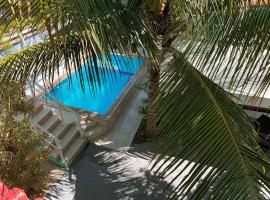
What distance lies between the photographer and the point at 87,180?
22.4ft

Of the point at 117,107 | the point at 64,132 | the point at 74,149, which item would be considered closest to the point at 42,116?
the point at 64,132

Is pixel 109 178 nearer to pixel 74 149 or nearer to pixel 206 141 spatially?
pixel 74 149

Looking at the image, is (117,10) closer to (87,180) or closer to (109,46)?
(109,46)

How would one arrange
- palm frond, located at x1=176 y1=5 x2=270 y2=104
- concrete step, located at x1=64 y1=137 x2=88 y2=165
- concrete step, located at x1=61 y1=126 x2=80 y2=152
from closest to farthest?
palm frond, located at x1=176 y1=5 x2=270 y2=104 < concrete step, located at x1=64 y1=137 x2=88 y2=165 < concrete step, located at x1=61 y1=126 x2=80 y2=152

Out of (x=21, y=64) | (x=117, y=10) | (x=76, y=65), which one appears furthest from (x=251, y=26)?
(x=21, y=64)

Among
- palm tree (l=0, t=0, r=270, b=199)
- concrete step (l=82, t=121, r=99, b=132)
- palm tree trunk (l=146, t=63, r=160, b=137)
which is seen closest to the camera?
palm tree (l=0, t=0, r=270, b=199)

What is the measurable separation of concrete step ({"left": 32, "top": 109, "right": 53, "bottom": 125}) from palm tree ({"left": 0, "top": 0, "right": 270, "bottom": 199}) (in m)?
3.59

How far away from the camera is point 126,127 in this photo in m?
8.62

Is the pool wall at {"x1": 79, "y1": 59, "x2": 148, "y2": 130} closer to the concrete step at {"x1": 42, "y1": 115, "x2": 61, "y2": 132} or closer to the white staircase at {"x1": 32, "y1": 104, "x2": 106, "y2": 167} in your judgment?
the white staircase at {"x1": 32, "y1": 104, "x2": 106, "y2": 167}

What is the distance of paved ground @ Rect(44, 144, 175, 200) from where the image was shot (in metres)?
6.40

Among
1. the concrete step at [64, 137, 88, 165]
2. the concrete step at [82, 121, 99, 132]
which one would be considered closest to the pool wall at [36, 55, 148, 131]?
the concrete step at [82, 121, 99, 132]

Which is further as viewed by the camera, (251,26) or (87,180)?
(87,180)

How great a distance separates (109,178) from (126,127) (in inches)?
84.2

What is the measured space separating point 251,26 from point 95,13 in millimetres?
1785
